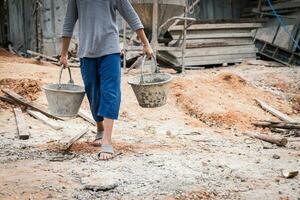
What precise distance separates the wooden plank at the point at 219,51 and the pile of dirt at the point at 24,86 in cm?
497

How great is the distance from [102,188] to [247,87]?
20.0ft

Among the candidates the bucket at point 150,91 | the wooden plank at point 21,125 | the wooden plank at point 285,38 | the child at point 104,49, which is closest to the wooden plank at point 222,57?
the wooden plank at point 285,38

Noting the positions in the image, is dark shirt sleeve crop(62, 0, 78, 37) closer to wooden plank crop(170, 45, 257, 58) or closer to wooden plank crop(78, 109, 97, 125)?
wooden plank crop(78, 109, 97, 125)

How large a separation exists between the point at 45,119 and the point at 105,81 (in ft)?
6.39

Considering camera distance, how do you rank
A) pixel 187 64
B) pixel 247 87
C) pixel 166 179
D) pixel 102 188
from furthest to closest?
pixel 187 64
pixel 247 87
pixel 166 179
pixel 102 188

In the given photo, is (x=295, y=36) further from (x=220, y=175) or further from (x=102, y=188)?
(x=102, y=188)

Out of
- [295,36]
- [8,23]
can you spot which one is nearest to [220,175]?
[295,36]

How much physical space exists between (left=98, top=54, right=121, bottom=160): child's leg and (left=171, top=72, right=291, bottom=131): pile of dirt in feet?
9.33

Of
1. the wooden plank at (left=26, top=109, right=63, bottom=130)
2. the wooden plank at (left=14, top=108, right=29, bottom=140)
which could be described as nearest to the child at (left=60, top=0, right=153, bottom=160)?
the wooden plank at (left=14, top=108, right=29, bottom=140)

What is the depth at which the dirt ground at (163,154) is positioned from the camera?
3.10 metres

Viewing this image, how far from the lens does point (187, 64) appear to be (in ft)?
38.8

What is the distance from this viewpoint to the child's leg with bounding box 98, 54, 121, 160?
13.0 feet

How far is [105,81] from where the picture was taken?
4.00 meters

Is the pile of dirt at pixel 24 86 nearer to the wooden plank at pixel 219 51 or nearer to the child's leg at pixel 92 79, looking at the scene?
the child's leg at pixel 92 79
